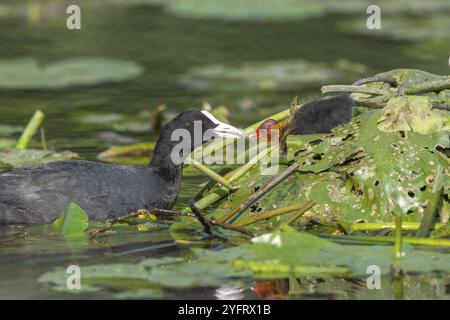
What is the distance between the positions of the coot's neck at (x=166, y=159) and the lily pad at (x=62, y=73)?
487 centimetres

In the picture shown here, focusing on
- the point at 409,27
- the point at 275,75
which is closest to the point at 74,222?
the point at 275,75

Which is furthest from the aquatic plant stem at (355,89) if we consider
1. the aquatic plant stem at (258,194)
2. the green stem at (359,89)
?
the aquatic plant stem at (258,194)

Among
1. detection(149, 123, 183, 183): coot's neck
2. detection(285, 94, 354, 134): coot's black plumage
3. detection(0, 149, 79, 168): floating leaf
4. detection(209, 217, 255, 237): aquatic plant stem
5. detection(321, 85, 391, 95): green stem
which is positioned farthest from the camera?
detection(0, 149, 79, 168): floating leaf

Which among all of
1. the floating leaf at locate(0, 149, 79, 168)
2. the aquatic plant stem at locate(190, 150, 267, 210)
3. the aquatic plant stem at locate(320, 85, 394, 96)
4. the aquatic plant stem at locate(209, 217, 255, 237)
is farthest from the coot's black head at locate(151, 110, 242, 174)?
the aquatic plant stem at locate(209, 217, 255, 237)

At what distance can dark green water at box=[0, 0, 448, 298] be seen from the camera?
663cm

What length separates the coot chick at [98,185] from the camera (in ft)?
23.8

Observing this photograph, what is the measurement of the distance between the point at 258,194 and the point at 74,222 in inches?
47.4

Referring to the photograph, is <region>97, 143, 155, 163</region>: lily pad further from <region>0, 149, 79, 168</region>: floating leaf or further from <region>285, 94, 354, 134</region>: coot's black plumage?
<region>285, 94, 354, 134</region>: coot's black plumage

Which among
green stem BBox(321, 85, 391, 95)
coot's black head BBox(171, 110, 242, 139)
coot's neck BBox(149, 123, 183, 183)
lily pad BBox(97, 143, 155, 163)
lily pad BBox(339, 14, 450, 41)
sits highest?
lily pad BBox(339, 14, 450, 41)

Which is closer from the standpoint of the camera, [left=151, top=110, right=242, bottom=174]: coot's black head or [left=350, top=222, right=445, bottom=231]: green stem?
[left=350, top=222, right=445, bottom=231]: green stem

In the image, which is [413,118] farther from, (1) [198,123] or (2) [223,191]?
(1) [198,123]

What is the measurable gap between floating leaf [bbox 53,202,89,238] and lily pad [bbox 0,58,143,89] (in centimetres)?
584

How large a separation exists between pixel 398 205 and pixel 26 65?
7.40 meters
